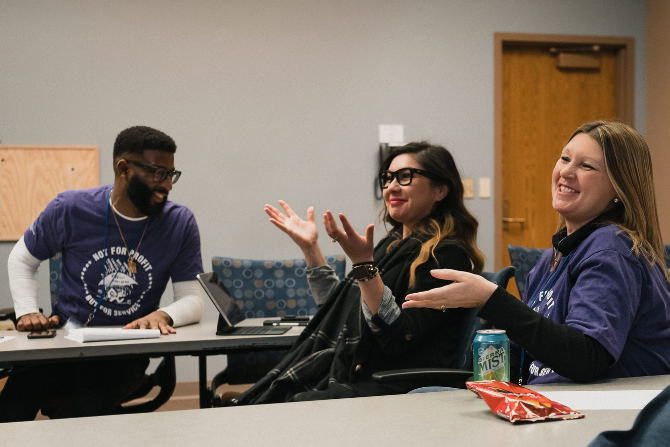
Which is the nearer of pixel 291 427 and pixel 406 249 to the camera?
pixel 291 427

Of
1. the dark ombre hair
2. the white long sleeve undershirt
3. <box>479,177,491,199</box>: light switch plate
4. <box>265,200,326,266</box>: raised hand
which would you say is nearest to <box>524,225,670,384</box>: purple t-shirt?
the dark ombre hair

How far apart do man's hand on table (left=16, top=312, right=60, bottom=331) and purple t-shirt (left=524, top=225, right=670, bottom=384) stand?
1.86 meters

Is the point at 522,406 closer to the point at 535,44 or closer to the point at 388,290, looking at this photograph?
the point at 388,290

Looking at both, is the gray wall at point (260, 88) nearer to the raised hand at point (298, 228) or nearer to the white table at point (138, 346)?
the raised hand at point (298, 228)

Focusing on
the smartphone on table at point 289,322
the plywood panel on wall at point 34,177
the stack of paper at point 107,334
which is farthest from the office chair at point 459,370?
the plywood panel on wall at point 34,177

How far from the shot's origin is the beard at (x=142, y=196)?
2541 millimetres

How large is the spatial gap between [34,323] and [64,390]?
0.95 ft

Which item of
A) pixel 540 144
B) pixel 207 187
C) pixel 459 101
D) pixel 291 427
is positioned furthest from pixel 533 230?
pixel 291 427

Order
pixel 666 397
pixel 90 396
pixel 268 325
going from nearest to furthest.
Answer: pixel 666 397 → pixel 90 396 → pixel 268 325

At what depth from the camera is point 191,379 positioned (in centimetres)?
395

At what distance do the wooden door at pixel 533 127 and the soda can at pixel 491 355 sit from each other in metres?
3.34

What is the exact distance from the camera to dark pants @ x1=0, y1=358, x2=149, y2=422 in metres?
2.18

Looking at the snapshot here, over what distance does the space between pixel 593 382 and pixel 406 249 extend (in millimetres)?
810

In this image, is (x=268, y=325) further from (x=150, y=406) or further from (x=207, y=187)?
(x=207, y=187)
